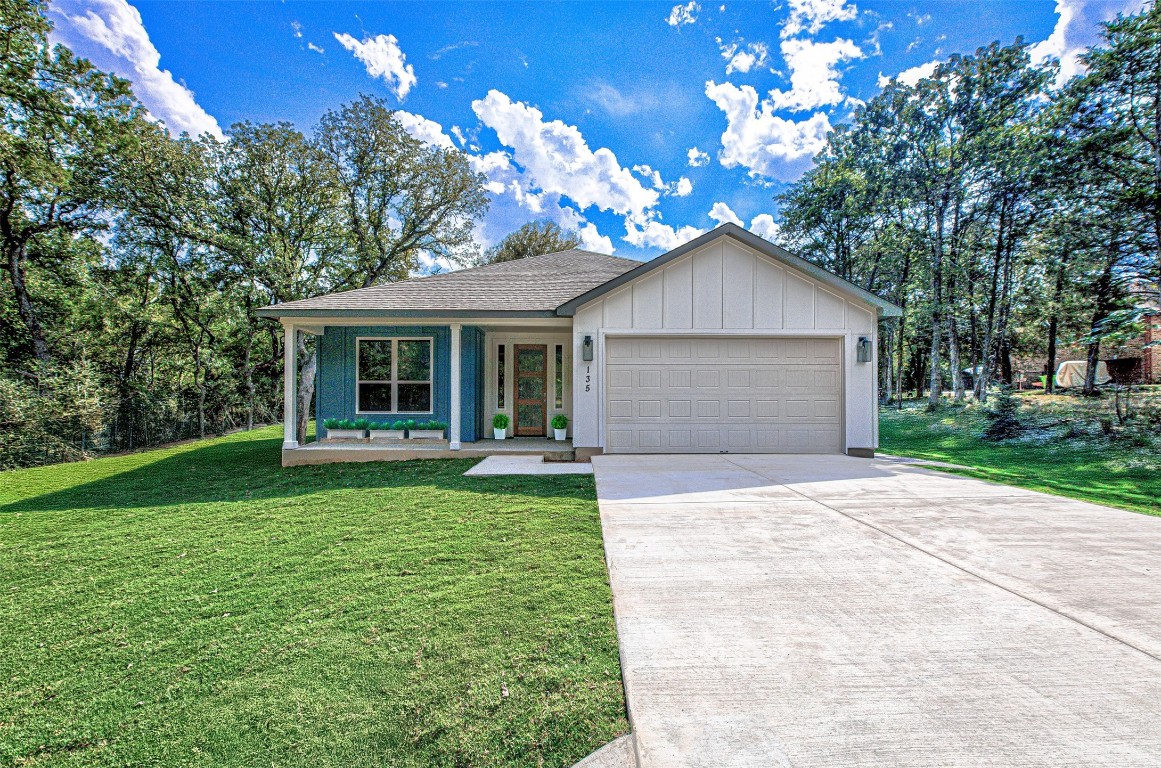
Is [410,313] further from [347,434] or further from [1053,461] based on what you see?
[1053,461]

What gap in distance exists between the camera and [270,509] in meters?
5.43

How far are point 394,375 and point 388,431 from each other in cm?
121

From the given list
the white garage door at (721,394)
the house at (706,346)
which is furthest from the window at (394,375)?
the white garage door at (721,394)

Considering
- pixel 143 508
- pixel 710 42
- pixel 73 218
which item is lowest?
pixel 143 508

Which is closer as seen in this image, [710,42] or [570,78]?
[710,42]

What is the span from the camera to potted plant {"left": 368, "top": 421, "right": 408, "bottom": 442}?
9414 mm

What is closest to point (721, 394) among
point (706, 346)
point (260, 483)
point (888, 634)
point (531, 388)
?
point (706, 346)

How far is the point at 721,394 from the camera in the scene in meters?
8.50

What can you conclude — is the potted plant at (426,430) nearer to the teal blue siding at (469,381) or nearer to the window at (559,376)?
the teal blue siding at (469,381)

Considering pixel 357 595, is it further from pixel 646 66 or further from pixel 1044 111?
pixel 1044 111

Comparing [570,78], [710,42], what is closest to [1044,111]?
[710,42]

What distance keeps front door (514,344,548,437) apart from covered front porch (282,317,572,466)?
2 cm

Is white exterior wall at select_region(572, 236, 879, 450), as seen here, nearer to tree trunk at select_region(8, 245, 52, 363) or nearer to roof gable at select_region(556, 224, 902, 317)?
roof gable at select_region(556, 224, 902, 317)

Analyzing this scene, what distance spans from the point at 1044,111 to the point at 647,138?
1203cm
